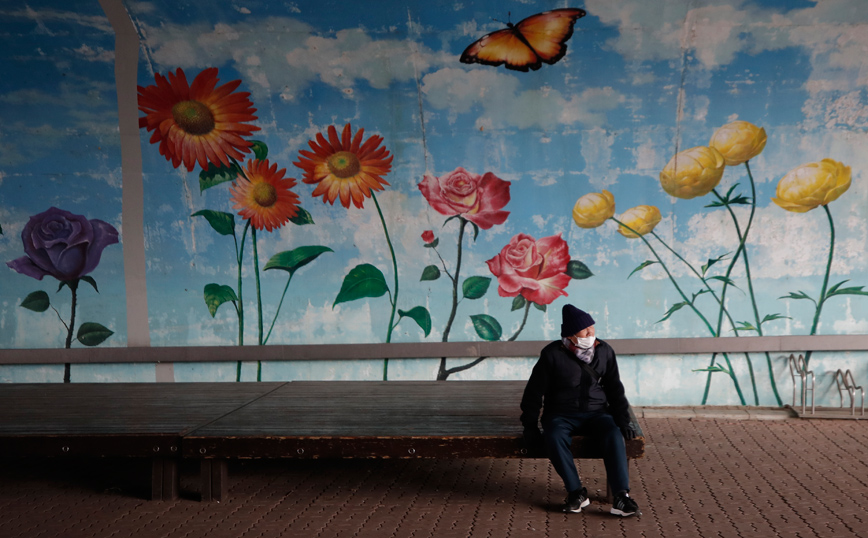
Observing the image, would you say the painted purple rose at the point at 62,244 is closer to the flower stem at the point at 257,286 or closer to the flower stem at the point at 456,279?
the flower stem at the point at 257,286

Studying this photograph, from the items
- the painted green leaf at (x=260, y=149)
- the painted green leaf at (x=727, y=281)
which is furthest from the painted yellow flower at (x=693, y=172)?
the painted green leaf at (x=260, y=149)

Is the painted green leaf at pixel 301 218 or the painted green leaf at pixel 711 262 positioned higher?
the painted green leaf at pixel 301 218

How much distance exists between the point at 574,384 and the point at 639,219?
2.91 metres

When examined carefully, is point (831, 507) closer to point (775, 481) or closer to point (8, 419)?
point (775, 481)

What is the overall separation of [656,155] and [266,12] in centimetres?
380

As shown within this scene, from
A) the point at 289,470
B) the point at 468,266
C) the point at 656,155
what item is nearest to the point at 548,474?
the point at 289,470

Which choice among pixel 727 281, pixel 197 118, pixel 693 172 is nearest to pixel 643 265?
pixel 727 281

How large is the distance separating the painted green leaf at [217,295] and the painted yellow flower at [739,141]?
4.72 metres

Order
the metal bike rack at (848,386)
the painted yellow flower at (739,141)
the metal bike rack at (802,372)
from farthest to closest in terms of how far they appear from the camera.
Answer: the painted yellow flower at (739,141), the metal bike rack at (802,372), the metal bike rack at (848,386)

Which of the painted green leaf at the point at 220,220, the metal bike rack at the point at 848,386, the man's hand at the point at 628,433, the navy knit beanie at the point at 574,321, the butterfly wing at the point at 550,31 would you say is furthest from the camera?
the painted green leaf at the point at 220,220

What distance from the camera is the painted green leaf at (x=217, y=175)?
270 inches

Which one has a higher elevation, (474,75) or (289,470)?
(474,75)

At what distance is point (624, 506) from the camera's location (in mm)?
3895

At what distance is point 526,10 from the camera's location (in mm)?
6434
